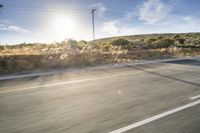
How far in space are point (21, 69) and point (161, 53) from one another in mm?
15710

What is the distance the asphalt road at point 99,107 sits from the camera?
15.0ft

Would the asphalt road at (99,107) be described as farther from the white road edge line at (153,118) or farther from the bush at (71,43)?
the bush at (71,43)

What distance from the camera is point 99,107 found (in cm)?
578

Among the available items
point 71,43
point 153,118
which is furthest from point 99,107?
point 71,43

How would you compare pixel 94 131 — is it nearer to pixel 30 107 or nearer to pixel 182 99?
pixel 30 107

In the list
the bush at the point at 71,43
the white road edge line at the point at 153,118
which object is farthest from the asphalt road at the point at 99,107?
the bush at the point at 71,43

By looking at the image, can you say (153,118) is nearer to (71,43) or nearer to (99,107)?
(99,107)

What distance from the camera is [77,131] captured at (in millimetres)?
4363

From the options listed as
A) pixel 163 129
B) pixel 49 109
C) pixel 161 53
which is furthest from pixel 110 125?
pixel 161 53

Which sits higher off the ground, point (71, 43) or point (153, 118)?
point (71, 43)

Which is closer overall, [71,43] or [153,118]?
[153,118]

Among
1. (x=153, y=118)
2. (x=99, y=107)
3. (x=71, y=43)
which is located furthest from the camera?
(x=71, y=43)

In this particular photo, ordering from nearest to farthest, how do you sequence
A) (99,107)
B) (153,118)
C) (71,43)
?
(153,118) → (99,107) → (71,43)

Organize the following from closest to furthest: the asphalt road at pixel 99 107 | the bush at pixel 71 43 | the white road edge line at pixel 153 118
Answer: the white road edge line at pixel 153 118 → the asphalt road at pixel 99 107 → the bush at pixel 71 43
